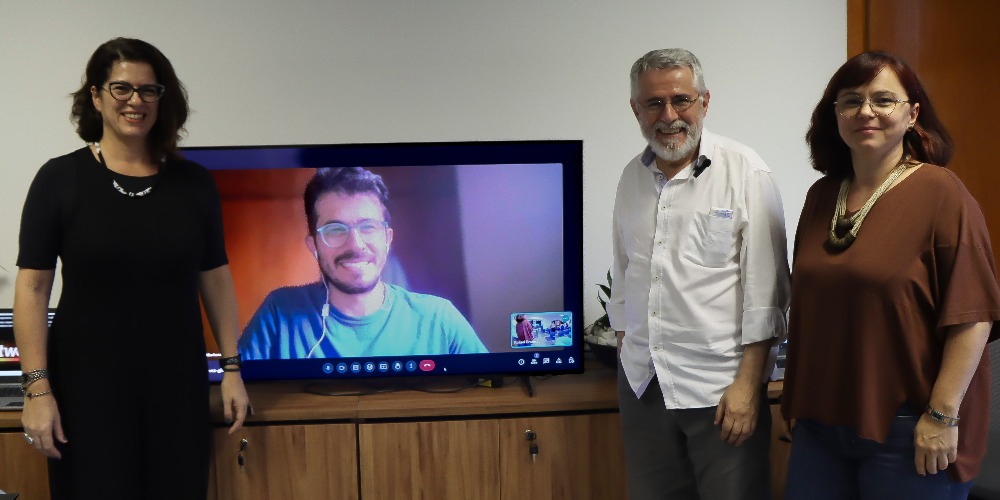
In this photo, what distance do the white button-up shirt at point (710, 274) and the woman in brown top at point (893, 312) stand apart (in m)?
0.12

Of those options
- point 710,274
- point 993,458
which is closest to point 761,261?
point 710,274

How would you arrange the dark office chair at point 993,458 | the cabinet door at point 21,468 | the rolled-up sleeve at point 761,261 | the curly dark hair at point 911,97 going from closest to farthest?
the curly dark hair at point 911,97 → the rolled-up sleeve at point 761,261 → the dark office chair at point 993,458 → the cabinet door at point 21,468

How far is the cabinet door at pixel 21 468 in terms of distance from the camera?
2365 millimetres

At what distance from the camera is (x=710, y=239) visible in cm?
197

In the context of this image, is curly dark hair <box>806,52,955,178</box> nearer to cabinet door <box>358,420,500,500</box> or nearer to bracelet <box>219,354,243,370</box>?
cabinet door <box>358,420,500,500</box>

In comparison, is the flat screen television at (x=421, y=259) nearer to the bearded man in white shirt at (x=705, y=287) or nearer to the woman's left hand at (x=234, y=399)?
the woman's left hand at (x=234, y=399)

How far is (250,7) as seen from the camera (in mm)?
2791

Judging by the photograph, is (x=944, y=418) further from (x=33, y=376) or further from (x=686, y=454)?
(x=33, y=376)

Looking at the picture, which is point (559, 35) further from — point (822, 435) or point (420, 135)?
point (822, 435)

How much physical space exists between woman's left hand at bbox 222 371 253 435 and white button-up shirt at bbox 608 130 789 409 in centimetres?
107


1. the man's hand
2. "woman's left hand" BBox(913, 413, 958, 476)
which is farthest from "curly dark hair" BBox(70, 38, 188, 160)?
"woman's left hand" BBox(913, 413, 958, 476)

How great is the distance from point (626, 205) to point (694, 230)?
A: 0.25 meters

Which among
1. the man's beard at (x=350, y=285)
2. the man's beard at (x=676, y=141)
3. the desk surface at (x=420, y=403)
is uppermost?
the man's beard at (x=676, y=141)

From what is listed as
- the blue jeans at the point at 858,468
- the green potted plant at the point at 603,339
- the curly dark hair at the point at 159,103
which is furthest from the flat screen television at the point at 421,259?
the blue jeans at the point at 858,468
